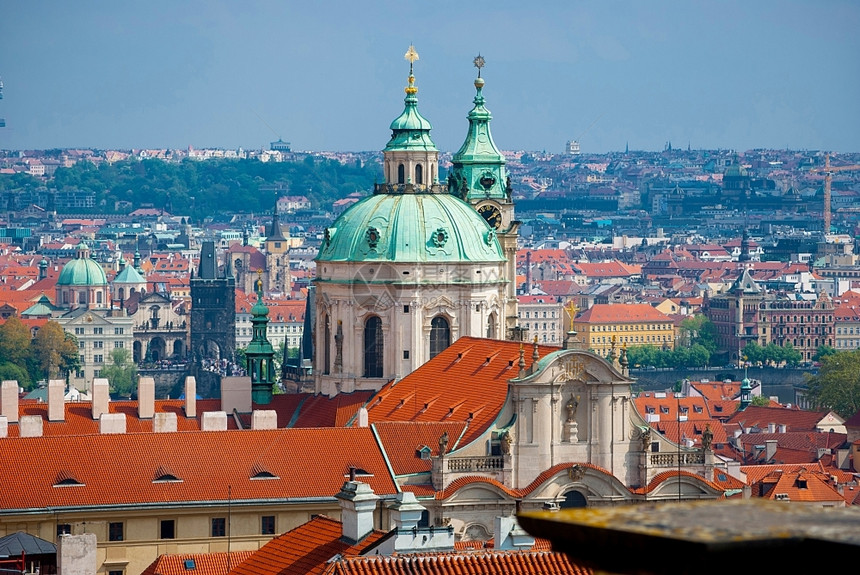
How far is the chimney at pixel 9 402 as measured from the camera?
5512 centimetres

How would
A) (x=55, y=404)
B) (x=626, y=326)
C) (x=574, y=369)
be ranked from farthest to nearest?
(x=626, y=326)
(x=55, y=404)
(x=574, y=369)

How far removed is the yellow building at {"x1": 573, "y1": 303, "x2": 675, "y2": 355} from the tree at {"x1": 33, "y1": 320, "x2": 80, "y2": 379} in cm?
3448

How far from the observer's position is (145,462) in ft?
139

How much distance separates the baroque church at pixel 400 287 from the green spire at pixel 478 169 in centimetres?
585

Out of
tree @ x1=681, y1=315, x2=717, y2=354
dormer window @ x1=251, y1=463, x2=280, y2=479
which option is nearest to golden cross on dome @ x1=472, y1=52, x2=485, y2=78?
dormer window @ x1=251, y1=463, x2=280, y2=479

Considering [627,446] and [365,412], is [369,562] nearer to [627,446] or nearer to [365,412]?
[627,446]

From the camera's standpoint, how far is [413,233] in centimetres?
5831

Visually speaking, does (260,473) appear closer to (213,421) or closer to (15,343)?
(213,421)

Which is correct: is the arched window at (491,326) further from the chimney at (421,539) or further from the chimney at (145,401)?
the chimney at (421,539)

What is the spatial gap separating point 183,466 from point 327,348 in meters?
17.3

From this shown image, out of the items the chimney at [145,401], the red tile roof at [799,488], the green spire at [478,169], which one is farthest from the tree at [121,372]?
the red tile roof at [799,488]

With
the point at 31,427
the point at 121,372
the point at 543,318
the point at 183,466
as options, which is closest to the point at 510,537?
the point at 183,466

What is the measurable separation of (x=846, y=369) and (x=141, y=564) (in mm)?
71117

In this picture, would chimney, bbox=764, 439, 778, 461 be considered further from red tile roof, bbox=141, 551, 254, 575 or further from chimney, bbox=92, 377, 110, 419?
red tile roof, bbox=141, 551, 254, 575
